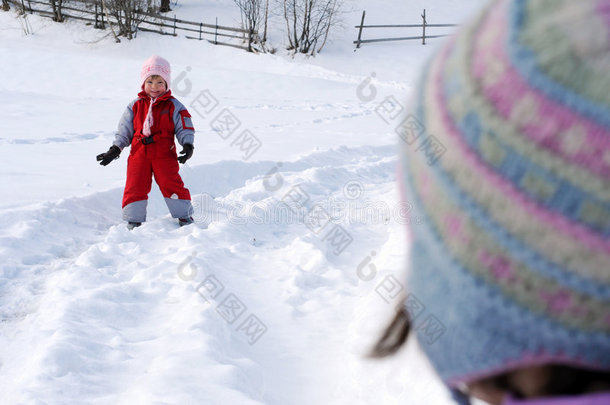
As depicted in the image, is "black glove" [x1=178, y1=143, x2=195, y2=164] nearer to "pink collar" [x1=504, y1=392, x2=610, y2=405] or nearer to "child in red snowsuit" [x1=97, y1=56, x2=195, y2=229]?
"child in red snowsuit" [x1=97, y1=56, x2=195, y2=229]

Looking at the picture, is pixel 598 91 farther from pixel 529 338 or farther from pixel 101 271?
pixel 101 271

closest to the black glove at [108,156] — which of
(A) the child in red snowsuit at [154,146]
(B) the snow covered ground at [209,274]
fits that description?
(A) the child in red snowsuit at [154,146]

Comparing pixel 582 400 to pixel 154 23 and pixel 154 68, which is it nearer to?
pixel 154 68

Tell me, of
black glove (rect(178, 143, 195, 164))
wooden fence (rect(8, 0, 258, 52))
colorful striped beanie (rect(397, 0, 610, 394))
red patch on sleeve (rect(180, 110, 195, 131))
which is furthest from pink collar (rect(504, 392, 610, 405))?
wooden fence (rect(8, 0, 258, 52))

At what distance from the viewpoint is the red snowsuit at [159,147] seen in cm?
454

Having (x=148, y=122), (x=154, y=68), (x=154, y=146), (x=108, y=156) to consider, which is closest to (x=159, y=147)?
(x=154, y=146)

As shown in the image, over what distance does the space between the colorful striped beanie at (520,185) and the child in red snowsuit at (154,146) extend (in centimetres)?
402

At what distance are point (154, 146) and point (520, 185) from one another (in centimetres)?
431

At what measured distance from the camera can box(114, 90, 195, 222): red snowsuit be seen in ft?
14.9

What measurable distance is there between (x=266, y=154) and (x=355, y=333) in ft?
15.2

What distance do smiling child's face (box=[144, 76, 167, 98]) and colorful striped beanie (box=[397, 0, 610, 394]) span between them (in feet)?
13.5

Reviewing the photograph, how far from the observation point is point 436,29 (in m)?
25.3

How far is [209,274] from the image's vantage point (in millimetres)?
3297

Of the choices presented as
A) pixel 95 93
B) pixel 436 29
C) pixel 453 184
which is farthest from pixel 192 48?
pixel 453 184
